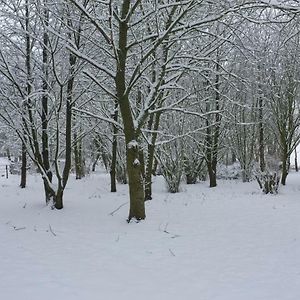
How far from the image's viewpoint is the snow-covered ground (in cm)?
488

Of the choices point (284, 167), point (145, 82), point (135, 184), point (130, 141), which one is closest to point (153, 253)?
point (135, 184)

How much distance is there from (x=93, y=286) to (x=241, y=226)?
4.38 meters

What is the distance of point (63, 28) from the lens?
35.7 feet

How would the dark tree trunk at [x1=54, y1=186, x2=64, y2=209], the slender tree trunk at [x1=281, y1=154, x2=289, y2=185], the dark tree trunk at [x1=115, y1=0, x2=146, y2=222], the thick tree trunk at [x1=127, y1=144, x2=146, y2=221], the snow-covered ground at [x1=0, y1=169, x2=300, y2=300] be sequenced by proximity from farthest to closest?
1. the slender tree trunk at [x1=281, y1=154, x2=289, y2=185]
2. the dark tree trunk at [x1=54, y1=186, x2=64, y2=209]
3. the thick tree trunk at [x1=127, y1=144, x2=146, y2=221]
4. the dark tree trunk at [x1=115, y1=0, x2=146, y2=222]
5. the snow-covered ground at [x1=0, y1=169, x2=300, y2=300]

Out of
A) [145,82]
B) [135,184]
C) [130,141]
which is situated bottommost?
[135,184]

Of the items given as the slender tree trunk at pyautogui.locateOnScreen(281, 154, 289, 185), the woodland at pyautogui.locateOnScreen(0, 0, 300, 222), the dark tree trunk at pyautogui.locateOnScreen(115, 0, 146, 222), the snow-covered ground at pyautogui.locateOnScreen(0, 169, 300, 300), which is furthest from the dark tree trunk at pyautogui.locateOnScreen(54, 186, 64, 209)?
the slender tree trunk at pyautogui.locateOnScreen(281, 154, 289, 185)

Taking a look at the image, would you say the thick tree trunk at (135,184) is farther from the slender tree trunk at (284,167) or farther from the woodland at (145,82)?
the slender tree trunk at (284,167)

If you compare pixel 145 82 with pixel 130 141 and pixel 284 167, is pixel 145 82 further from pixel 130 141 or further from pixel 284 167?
pixel 284 167

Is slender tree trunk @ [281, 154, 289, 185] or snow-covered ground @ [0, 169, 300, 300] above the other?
slender tree trunk @ [281, 154, 289, 185]

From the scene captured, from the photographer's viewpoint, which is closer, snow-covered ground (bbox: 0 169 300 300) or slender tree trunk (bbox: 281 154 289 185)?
snow-covered ground (bbox: 0 169 300 300)

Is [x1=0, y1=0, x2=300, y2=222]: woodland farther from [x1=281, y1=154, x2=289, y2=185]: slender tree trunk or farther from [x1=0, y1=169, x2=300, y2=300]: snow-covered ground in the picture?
[x1=0, y1=169, x2=300, y2=300]: snow-covered ground

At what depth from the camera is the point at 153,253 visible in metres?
6.63

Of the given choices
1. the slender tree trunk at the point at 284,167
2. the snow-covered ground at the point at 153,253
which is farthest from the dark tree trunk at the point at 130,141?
the slender tree trunk at the point at 284,167

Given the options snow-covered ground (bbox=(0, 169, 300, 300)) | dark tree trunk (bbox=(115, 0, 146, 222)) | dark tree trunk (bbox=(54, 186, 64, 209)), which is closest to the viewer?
snow-covered ground (bbox=(0, 169, 300, 300))
